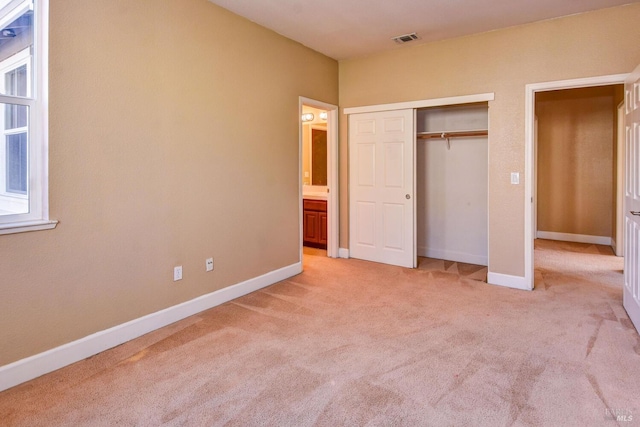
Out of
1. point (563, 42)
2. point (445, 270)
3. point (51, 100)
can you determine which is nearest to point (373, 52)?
point (563, 42)

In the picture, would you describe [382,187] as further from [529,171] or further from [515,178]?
[529,171]

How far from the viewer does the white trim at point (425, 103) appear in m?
4.22

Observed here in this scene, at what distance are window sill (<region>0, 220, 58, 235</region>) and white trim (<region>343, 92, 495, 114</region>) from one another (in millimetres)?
3782

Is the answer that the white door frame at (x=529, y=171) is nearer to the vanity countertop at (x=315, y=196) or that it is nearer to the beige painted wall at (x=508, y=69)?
the beige painted wall at (x=508, y=69)

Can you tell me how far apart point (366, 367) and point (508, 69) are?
3.42 m

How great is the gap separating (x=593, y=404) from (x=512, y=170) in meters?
2.60

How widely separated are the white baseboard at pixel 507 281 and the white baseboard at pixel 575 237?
3.37 metres

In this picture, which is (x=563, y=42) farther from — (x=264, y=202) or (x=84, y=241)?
(x=84, y=241)

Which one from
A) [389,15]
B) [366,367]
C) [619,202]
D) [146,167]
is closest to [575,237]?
[619,202]

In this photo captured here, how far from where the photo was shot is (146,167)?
2.94 m

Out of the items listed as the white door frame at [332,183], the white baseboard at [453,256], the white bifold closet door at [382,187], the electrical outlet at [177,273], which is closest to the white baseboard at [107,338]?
the electrical outlet at [177,273]

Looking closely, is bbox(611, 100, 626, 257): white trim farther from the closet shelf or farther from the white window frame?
the white window frame

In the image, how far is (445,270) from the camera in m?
4.79

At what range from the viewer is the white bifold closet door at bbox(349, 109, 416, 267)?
4.86m
